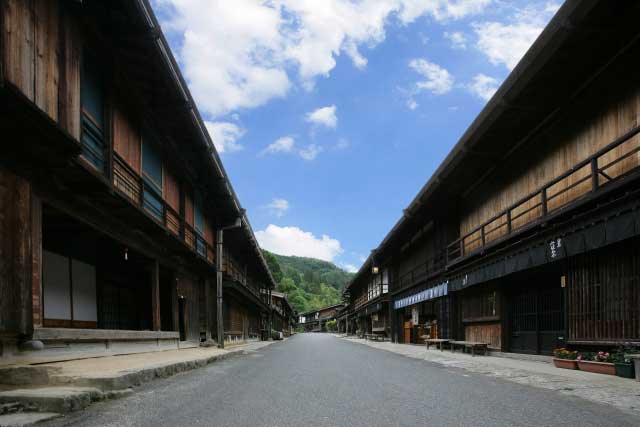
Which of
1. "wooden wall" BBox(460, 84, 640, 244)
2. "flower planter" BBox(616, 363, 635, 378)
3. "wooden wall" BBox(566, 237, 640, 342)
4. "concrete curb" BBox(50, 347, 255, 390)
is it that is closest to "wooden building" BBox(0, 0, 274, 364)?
"concrete curb" BBox(50, 347, 255, 390)

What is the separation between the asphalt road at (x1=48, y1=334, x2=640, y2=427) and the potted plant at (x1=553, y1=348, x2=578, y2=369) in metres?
3.35

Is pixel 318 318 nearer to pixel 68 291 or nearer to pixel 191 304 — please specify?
pixel 191 304

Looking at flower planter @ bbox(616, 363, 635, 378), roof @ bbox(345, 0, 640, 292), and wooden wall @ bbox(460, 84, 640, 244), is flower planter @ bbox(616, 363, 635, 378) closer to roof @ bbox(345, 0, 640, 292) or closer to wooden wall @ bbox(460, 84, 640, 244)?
wooden wall @ bbox(460, 84, 640, 244)

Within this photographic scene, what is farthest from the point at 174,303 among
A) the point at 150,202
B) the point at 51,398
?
the point at 51,398

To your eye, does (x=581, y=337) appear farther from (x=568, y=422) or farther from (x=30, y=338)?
(x=30, y=338)

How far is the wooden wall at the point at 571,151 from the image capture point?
11.5m

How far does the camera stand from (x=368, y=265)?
44219 millimetres

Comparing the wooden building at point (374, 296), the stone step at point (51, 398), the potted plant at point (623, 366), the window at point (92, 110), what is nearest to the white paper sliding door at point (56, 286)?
the window at point (92, 110)

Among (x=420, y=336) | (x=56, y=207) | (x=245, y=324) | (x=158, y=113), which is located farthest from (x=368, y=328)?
(x=56, y=207)

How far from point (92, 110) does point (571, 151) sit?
11837 millimetres

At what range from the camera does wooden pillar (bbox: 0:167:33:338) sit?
759 cm

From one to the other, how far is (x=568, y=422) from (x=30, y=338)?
24.8 feet

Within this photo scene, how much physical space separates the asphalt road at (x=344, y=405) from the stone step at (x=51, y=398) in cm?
15

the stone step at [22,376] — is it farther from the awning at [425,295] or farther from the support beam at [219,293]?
the awning at [425,295]
